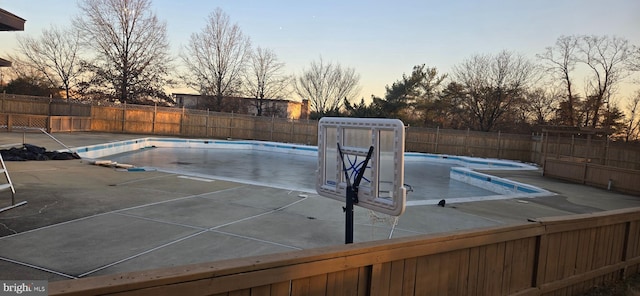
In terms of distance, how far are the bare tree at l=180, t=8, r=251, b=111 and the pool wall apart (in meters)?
15.0

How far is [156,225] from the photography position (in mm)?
5164

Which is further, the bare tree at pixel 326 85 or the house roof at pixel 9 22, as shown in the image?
the bare tree at pixel 326 85

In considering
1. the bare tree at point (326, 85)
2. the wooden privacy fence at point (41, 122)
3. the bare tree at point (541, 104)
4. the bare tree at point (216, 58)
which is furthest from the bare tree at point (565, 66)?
the wooden privacy fence at point (41, 122)

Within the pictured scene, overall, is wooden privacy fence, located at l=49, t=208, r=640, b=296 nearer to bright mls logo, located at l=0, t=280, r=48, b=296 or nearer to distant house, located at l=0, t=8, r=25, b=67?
bright mls logo, located at l=0, t=280, r=48, b=296

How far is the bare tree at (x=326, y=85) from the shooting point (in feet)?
147

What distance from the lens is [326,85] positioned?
148 ft

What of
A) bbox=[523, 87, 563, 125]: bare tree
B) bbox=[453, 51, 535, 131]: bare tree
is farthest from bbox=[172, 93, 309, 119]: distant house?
bbox=[523, 87, 563, 125]: bare tree

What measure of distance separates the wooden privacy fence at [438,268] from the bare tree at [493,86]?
104ft

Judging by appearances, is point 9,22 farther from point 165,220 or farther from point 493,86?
point 493,86

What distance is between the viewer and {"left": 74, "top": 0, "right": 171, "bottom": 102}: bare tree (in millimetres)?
33219

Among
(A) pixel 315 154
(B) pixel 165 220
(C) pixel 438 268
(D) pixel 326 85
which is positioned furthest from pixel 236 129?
(C) pixel 438 268

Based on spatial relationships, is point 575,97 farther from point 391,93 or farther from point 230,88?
point 230,88

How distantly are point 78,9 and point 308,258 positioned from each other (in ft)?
128

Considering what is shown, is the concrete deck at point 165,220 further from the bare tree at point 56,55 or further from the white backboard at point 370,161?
the bare tree at point 56,55
